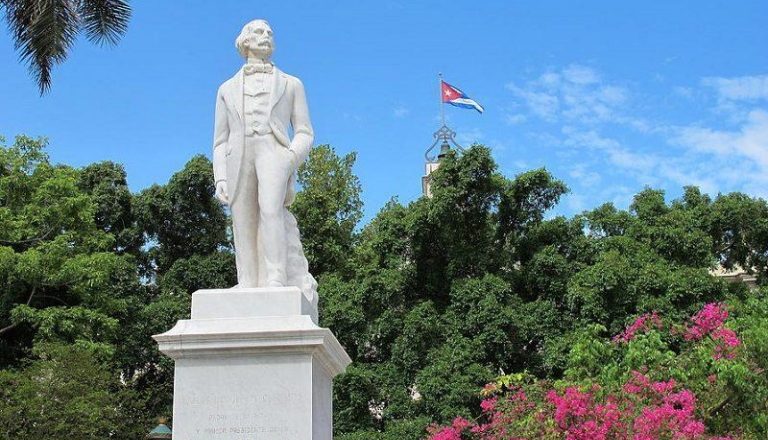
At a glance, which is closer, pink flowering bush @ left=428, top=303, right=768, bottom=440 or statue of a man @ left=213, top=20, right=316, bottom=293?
statue of a man @ left=213, top=20, right=316, bottom=293

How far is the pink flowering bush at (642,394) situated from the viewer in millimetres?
14164

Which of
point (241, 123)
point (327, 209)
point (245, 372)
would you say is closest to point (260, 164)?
point (241, 123)

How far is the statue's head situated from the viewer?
8.73 meters

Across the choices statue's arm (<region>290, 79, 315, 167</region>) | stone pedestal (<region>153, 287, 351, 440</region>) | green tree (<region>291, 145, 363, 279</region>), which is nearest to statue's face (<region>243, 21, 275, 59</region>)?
statue's arm (<region>290, 79, 315, 167</region>)

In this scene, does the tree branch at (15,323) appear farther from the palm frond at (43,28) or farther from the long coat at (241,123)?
the long coat at (241,123)

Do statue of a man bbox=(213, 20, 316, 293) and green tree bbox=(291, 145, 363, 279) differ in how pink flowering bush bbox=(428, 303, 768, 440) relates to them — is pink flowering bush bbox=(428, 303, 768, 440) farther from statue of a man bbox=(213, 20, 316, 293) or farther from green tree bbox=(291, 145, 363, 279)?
green tree bbox=(291, 145, 363, 279)

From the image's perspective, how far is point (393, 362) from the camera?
22.2 meters

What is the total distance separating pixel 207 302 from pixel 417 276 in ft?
52.9

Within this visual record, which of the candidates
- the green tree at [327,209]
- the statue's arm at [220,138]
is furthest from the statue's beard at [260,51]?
the green tree at [327,209]

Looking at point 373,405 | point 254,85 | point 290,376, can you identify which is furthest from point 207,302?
point 373,405

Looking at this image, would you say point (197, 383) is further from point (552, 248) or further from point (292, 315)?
point (552, 248)

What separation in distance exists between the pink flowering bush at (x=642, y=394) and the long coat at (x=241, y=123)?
24.7ft

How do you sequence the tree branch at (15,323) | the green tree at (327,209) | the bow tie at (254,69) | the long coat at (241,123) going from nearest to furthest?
the long coat at (241,123) → the bow tie at (254,69) → the tree branch at (15,323) → the green tree at (327,209)

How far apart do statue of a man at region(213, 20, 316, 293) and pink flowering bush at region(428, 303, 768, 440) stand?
24.2 feet
